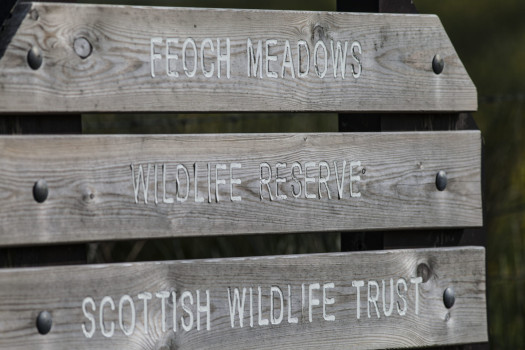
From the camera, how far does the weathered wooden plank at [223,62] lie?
220 centimetres

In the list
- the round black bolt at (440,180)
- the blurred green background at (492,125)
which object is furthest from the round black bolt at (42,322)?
the blurred green background at (492,125)

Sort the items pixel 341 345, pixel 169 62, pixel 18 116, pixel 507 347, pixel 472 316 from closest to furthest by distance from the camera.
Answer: pixel 18 116
pixel 169 62
pixel 341 345
pixel 472 316
pixel 507 347

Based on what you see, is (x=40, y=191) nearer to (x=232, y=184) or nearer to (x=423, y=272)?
(x=232, y=184)

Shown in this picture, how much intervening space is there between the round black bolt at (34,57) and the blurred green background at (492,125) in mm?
2200

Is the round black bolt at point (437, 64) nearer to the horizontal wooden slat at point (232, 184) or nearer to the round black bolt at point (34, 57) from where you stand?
the horizontal wooden slat at point (232, 184)

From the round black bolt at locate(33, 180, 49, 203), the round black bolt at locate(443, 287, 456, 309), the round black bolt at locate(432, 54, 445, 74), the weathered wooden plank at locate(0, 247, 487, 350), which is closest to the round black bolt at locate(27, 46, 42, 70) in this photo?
the round black bolt at locate(33, 180, 49, 203)

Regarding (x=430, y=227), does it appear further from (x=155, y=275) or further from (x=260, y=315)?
(x=155, y=275)

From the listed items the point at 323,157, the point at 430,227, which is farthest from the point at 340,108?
the point at 430,227

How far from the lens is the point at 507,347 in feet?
14.3

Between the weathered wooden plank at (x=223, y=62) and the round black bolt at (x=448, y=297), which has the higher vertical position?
the weathered wooden plank at (x=223, y=62)

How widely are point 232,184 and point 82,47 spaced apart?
0.50 meters

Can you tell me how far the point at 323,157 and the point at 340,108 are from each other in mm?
144

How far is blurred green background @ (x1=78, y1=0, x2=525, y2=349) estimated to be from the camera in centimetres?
438

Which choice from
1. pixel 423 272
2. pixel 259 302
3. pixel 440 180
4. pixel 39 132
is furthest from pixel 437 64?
pixel 39 132
